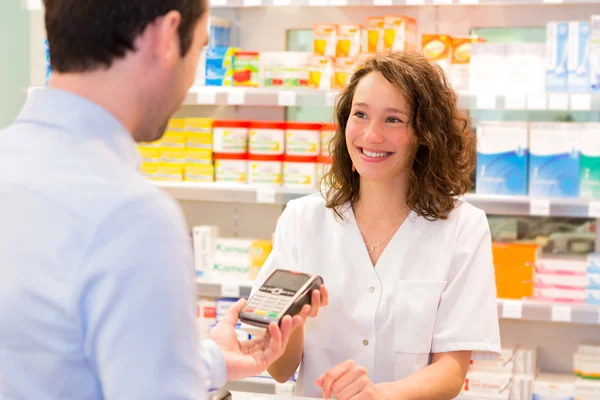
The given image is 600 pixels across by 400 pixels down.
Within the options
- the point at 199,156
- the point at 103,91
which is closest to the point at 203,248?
the point at 199,156

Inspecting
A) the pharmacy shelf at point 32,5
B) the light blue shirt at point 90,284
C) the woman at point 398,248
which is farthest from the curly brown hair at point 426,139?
the pharmacy shelf at point 32,5

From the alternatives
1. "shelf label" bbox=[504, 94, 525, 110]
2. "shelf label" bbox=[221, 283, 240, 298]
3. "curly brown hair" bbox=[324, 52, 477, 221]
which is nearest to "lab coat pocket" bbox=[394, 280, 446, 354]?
"curly brown hair" bbox=[324, 52, 477, 221]

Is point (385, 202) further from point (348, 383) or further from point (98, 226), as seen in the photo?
point (98, 226)

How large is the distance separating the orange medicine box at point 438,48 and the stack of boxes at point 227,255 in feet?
3.49

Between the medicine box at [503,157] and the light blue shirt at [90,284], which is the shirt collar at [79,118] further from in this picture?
the medicine box at [503,157]

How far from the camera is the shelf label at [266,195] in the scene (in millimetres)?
3377

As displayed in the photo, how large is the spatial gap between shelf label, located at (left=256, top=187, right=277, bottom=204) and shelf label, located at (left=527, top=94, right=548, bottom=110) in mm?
1092

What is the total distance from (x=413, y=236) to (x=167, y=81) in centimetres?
132

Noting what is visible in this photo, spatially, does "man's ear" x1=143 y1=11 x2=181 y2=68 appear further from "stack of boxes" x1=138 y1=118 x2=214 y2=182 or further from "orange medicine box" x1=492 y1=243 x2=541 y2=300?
"stack of boxes" x1=138 y1=118 x2=214 y2=182

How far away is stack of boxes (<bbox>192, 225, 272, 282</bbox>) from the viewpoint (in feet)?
11.4

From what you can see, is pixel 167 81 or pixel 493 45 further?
pixel 493 45

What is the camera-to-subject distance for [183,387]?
79cm

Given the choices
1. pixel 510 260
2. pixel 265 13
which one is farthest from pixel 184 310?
pixel 265 13

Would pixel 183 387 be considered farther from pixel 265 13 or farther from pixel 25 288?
pixel 265 13
